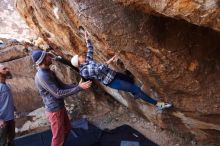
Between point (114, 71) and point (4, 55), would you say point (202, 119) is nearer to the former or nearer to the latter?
point (114, 71)

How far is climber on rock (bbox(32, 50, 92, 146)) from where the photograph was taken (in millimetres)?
6051

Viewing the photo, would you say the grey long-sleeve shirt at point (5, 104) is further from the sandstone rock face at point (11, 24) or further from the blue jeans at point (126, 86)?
the sandstone rock face at point (11, 24)

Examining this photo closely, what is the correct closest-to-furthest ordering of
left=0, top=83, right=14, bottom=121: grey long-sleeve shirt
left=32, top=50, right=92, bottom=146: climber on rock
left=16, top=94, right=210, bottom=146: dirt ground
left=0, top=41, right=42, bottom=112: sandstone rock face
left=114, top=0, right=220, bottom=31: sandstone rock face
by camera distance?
left=114, top=0, right=220, bottom=31: sandstone rock face < left=32, top=50, right=92, bottom=146: climber on rock < left=0, top=83, right=14, bottom=121: grey long-sleeve shirt < left=16, top=94, right=210, bottom=146: dirt ground < left=0, top=41, right=42, bottom=112: sandstone rock face

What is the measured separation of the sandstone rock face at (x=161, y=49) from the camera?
5.00m

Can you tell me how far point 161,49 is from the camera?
5090mm

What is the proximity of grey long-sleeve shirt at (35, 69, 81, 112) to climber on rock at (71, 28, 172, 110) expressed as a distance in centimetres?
30

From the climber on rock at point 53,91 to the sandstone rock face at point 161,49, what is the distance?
2.20ft

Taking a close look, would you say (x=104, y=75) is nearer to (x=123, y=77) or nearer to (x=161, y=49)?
(x=123, y=77)

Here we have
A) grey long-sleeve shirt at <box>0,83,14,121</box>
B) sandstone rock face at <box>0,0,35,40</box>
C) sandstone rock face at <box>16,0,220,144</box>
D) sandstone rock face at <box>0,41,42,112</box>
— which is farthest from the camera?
sandstone rock face at <box>0,0,35,40</box>

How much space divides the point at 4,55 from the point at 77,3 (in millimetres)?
5091

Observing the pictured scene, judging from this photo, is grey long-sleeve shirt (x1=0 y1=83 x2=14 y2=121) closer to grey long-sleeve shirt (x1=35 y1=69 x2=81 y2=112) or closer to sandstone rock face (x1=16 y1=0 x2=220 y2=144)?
grey long-sleeve shirt (x1=35 y1=69 x2=81 y2=112)

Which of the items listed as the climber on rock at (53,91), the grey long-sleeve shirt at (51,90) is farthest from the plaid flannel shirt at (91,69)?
the grey long-sleeve shirt at (51,90)

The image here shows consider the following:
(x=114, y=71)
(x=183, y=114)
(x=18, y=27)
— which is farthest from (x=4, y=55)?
(x=183, y=114)

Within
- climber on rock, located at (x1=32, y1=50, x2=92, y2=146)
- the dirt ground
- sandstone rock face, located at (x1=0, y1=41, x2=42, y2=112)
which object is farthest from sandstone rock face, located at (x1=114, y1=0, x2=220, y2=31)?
sandstone rock face, located at (x1=0, y1=41, x2=42, y2=112)
